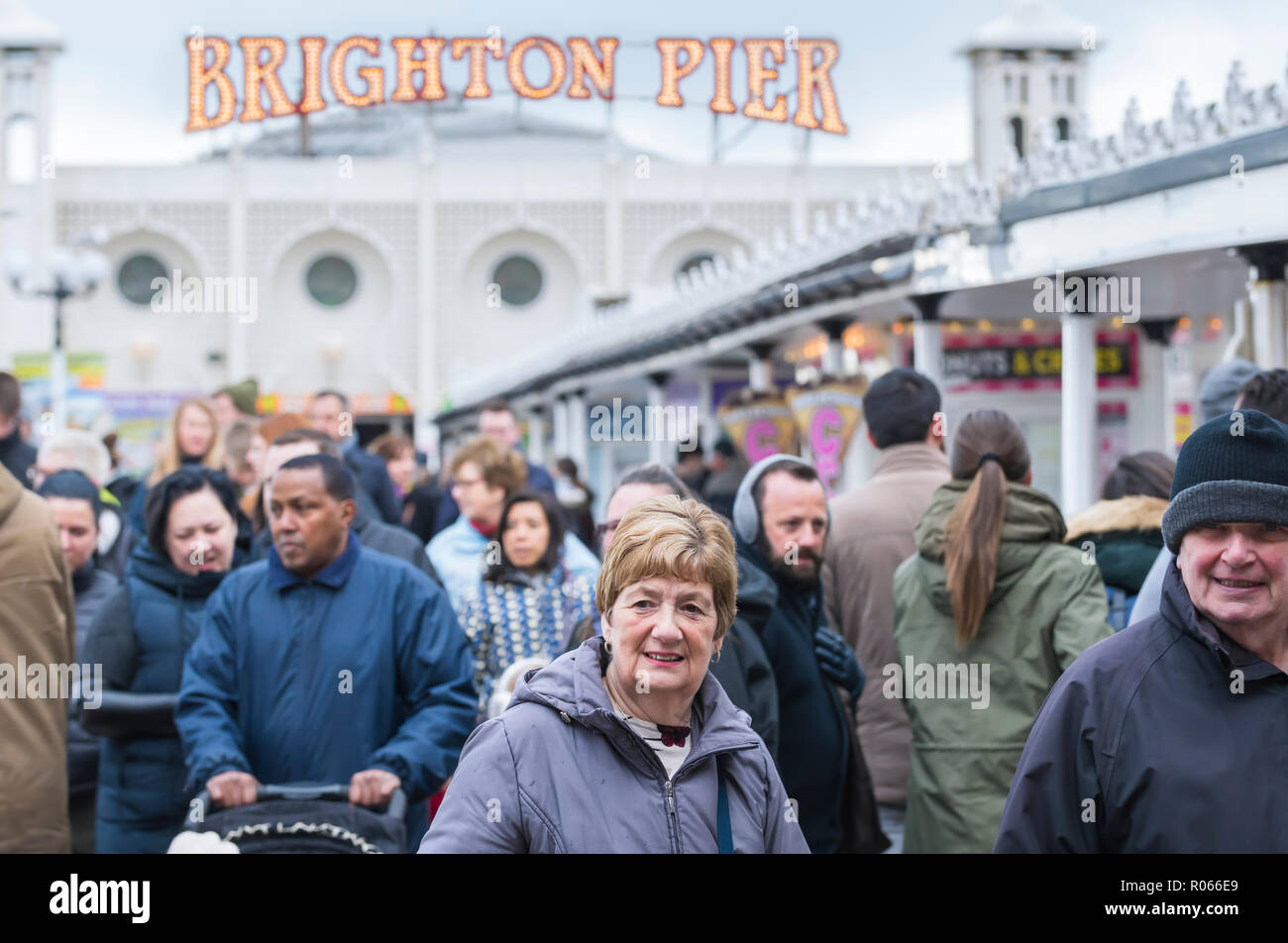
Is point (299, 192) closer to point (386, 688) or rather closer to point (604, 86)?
point (604, 86)

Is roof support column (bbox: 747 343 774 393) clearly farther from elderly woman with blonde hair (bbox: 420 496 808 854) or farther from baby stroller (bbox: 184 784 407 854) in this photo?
elderly woman with blonde hair (bbox: 420 496 808 854)

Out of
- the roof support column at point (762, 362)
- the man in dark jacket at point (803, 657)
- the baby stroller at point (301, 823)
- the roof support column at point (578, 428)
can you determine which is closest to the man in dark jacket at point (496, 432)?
the man in dark jacket at point (803, 657)

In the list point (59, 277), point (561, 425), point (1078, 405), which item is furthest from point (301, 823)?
point (561, 425)

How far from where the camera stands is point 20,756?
4.75m

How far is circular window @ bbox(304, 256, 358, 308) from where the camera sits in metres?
48.0

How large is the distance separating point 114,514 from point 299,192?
1604 inches

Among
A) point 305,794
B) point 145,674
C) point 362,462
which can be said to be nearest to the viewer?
point 305,794

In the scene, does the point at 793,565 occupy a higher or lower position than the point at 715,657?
higher

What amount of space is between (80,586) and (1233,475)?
15.0 ft

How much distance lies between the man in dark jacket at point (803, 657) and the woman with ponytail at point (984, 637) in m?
0.35

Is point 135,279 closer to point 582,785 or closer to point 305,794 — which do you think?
point 305,794

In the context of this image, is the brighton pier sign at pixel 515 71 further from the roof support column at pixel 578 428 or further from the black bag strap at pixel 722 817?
the black bag strap at pixel 722 817

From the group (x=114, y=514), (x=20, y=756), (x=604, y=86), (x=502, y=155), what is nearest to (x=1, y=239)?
(x=502, y=155)

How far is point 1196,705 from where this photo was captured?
282 cm
